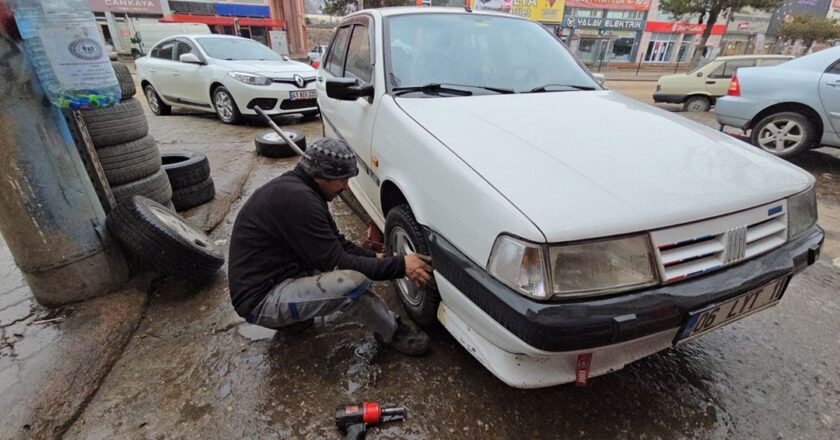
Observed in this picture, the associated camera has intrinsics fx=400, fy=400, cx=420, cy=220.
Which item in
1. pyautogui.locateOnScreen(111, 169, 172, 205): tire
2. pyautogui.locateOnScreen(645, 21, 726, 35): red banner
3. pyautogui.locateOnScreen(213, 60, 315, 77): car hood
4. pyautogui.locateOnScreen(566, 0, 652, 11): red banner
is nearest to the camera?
pyautogui.locateOnScreen(111, 169, 172, 205): tire

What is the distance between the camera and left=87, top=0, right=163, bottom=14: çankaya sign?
86.6 ft

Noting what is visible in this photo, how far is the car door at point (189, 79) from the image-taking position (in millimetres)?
6762

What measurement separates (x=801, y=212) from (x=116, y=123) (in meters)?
3.68

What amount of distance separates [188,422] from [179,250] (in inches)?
39.4

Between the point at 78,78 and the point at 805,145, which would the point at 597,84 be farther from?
the point at 805,145

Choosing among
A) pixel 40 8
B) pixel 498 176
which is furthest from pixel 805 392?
pixel 40 8

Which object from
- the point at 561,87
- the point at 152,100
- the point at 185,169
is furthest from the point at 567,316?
the point at 152,100

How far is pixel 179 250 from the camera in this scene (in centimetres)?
230

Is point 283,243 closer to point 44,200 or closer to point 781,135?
point 44,200

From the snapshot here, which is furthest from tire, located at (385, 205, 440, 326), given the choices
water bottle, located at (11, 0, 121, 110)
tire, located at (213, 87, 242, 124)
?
tire, located at (213, 87, 242, 124)

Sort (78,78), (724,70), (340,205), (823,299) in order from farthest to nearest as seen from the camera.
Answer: (724,70) → (340,205) → (823,299) → (78,78)

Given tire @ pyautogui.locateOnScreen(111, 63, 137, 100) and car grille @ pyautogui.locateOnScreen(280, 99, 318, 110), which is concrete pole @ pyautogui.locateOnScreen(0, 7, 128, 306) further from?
car grille @ pyautogui.locateOnScreen(280, 99, 318, 110)

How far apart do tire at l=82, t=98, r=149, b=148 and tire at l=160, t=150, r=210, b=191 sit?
718 millimetres

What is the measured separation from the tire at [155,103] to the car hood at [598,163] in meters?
7.82
